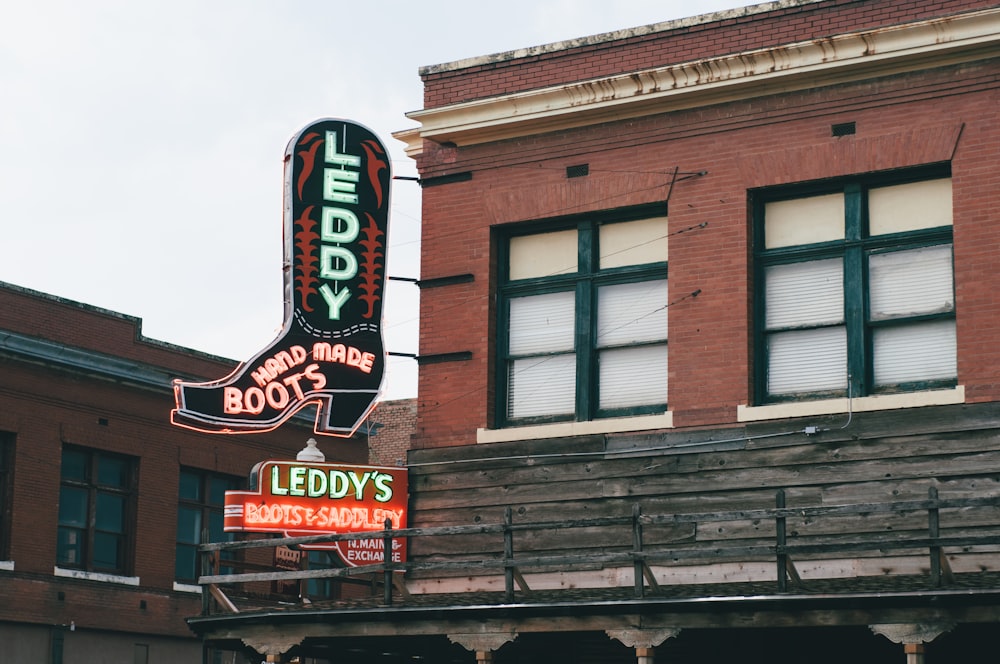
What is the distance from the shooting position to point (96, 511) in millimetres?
34281

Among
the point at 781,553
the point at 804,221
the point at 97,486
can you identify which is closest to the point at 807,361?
the point at 804,221

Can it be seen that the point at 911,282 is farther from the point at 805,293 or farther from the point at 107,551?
the point at 107,551

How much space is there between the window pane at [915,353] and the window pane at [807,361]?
16.2 inches

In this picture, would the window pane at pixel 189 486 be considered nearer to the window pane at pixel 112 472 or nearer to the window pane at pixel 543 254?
the window pane at pixel 112 472

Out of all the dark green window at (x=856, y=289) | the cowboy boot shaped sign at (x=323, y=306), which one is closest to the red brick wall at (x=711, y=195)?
the dark green window at (x=856, y=289)

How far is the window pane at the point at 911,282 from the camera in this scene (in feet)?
58.9

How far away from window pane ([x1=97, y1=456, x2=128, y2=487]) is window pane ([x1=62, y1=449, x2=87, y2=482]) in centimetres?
39

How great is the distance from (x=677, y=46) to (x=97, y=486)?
1897 centimetres

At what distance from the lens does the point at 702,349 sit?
19.0 metres

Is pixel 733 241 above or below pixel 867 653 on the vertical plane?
above

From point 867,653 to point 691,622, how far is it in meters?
2.82

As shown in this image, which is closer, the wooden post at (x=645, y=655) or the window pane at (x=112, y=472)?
the wooden post at (x=645, y=655)

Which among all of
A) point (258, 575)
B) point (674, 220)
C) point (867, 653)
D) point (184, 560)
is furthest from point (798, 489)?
point (184, 560)

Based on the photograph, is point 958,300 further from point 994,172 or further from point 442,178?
point 442,178
